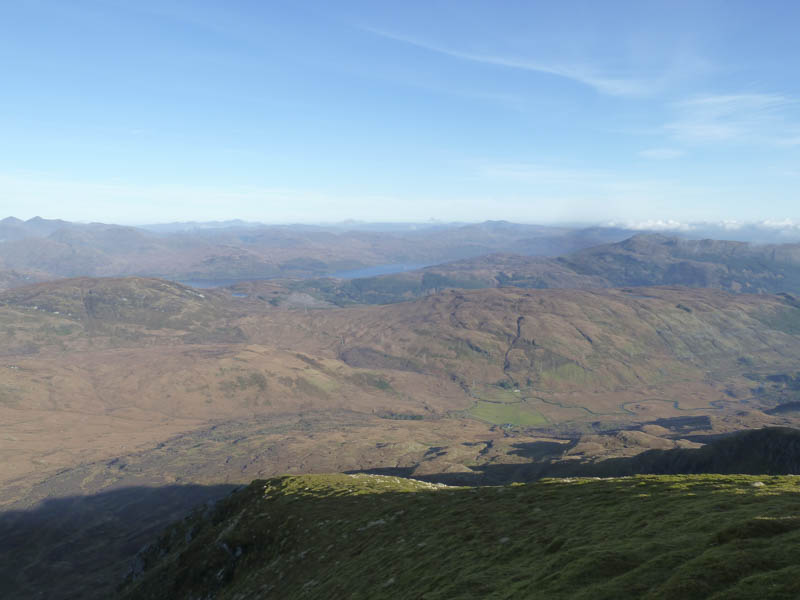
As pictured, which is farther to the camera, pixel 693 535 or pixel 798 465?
pixel 798 465

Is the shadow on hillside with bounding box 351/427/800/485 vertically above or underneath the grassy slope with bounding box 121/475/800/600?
underneath

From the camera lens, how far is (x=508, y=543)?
123 ft

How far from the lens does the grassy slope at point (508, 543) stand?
2114cm

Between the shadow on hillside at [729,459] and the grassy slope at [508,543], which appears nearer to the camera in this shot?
the grassy slope at [508,543]

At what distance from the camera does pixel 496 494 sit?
5828 cm

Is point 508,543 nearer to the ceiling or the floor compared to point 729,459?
nearer to the ceiling

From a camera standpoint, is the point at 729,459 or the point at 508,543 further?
the point at 729,459

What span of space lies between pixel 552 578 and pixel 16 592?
237 m

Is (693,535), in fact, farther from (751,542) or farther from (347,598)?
(347,598)

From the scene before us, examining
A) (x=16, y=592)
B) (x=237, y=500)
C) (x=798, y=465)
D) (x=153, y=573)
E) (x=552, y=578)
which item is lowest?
(x=16, y=592)

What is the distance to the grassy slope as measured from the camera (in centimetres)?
2114

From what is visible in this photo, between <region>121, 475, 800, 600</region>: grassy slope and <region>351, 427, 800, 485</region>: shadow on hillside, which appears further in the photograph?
<region>351, 427, 800, 485</region>: shadow on hillside

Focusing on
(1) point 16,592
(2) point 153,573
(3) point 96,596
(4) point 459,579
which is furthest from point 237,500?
(1) point 16,592

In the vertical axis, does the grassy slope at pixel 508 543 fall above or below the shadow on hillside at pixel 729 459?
above
